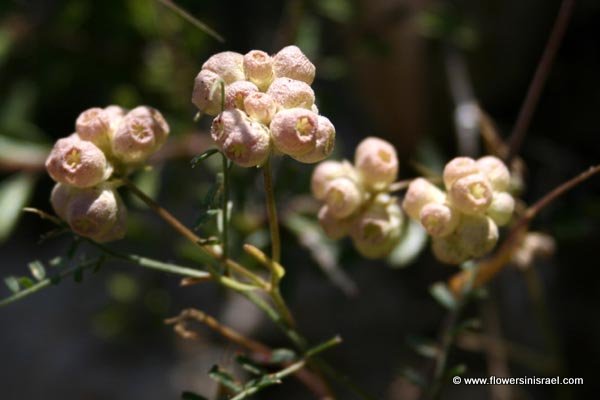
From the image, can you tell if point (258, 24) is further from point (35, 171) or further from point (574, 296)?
point (574, 296)

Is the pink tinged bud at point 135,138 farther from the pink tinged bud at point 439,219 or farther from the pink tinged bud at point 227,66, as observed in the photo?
the pink tinged bud at point 439,219

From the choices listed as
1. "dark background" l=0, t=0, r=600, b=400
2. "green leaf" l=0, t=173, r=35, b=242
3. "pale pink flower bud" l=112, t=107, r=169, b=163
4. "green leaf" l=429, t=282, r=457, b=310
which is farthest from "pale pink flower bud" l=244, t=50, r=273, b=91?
"green leaf" l=0, t=173, r=35, b=242

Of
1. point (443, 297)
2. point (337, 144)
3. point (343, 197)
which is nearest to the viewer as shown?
point (343, 197)

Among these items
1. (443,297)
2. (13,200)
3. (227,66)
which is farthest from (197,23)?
(13,200)

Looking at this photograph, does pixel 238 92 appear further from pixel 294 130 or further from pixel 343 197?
pixel 343 197

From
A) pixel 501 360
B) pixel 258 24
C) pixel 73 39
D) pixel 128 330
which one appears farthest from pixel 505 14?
pixel 128 330

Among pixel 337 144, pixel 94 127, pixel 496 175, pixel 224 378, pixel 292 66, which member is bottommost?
pixel 224 378

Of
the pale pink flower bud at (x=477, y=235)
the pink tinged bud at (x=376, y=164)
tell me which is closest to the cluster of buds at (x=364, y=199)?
the pink tinged bud at (x=376, y=164)
